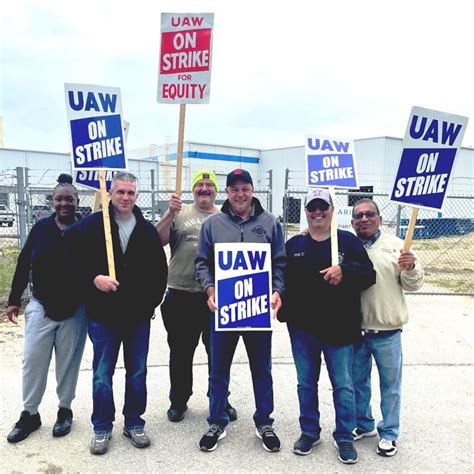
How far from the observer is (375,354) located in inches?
135

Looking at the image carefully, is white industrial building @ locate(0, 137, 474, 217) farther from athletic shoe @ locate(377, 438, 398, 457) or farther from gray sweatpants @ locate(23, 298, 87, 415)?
athletic shoe @ locate(377, 438, 398, 457)

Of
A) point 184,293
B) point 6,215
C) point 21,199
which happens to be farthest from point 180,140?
point 6,215

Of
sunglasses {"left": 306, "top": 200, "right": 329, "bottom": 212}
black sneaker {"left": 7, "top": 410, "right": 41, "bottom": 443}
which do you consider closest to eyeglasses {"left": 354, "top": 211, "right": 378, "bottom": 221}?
sunglasses {"left": 306, "top": 200, "right": 329, "bottom": 212}

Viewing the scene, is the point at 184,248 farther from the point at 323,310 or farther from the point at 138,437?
the point at 138,437

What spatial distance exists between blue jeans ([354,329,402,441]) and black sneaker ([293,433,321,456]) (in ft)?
1.66

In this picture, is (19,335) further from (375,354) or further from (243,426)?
(375,354)

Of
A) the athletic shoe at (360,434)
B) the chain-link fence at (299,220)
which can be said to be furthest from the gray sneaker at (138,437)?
the chain-link fence at (299,220)

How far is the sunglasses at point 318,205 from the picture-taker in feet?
11.1

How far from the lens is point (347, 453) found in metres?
3.33

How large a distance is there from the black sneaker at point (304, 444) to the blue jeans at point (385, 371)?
506 mm

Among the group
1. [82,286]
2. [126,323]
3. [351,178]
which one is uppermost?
[351,178]

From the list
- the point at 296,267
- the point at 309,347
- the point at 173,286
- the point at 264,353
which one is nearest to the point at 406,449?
the point at 309,347

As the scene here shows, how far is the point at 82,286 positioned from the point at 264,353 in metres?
1.49

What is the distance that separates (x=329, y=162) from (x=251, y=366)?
1934mm
